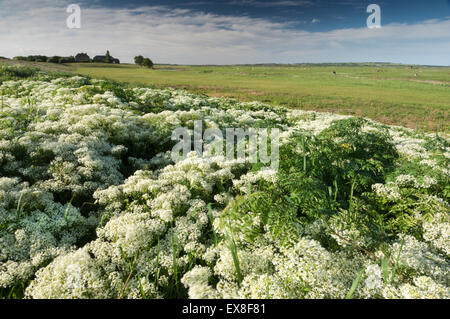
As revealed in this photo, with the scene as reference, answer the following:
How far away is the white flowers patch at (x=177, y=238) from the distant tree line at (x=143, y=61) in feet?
482

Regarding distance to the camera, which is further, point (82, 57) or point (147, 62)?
point (82, 57)

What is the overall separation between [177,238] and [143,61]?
152m

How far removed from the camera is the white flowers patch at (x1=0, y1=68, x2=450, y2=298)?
3.09 metres

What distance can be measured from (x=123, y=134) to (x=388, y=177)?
7.38 m

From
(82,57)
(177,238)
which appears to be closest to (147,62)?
(82,57)

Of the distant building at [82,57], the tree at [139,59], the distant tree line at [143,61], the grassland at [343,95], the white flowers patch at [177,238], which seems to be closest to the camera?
the white flowers patch at [177,238]

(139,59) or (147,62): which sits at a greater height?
(139,59)

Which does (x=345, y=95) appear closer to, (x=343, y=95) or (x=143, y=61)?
(x=343, y=95)

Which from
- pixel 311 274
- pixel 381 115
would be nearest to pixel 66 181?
pixel 311 274

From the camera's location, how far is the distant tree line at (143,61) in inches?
→ 5438

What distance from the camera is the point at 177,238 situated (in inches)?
158

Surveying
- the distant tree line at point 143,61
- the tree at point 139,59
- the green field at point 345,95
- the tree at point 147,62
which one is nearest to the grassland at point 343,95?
the green field at point 345,95

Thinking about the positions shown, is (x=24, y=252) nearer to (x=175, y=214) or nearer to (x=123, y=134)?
(x=175, y=214)

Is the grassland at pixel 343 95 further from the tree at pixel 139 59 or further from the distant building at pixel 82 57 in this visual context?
the distant building at pixel 82 57
